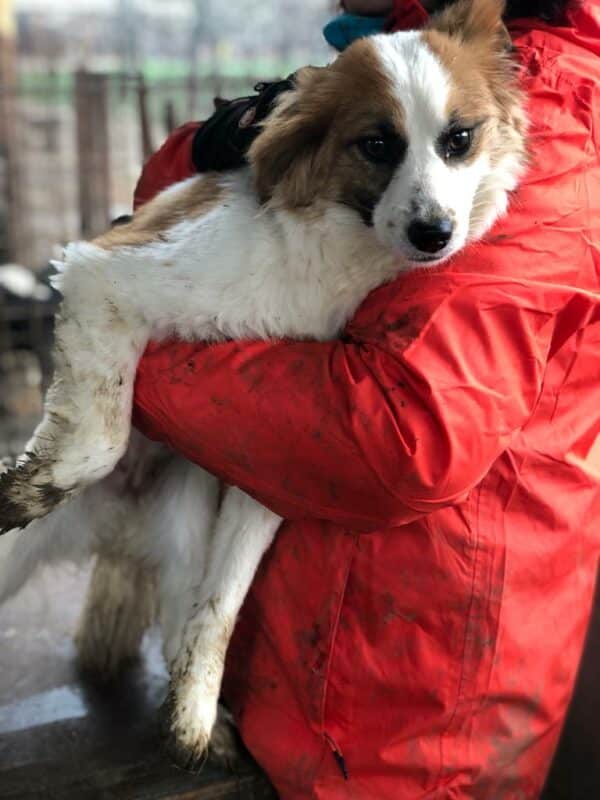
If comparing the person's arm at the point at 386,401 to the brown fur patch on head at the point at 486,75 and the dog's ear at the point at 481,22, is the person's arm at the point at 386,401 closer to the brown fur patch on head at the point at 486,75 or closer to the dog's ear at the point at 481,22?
the brown fur patch on head at the point at 486,75

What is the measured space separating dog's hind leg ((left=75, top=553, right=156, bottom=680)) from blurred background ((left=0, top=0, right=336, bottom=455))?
2080mm

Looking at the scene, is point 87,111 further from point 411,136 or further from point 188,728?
point 188,728

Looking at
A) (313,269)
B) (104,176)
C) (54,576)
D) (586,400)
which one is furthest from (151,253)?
(104,176)

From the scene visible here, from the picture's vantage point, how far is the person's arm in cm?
130

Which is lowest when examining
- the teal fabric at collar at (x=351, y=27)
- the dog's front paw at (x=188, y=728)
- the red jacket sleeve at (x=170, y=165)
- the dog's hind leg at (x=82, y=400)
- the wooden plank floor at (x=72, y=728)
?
the wooden plank floor at (x=72, y=728)

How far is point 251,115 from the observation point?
5.39ft

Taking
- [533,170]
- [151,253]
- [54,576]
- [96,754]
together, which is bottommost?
[54,576]

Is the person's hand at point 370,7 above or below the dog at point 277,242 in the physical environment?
above

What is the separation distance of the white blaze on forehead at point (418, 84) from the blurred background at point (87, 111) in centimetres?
209

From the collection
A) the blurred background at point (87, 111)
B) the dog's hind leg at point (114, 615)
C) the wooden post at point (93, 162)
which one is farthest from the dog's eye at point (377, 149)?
the wooden post at point (93, 162)

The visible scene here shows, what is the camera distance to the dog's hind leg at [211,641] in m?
1.63

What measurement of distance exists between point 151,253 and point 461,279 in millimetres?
524

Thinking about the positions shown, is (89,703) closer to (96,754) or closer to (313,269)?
(96,754)

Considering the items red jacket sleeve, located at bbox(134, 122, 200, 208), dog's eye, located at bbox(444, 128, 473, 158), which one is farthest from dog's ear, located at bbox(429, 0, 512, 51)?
red jacket sleeve, located at bbox(134, 122, 200, 208)
